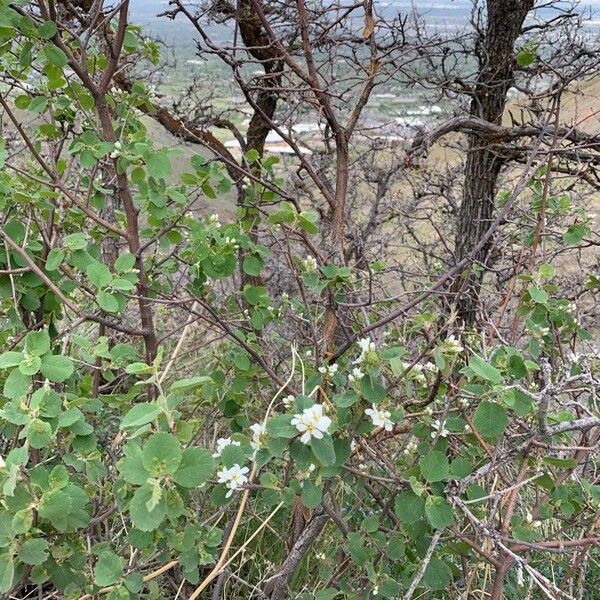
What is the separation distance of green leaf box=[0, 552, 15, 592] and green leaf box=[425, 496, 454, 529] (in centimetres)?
→ 77

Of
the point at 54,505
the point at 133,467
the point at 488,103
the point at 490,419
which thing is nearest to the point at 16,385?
the point at 54,505

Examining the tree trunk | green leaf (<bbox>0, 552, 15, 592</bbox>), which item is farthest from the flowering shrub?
the tree trunk

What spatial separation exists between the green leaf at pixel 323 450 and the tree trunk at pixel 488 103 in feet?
8.99

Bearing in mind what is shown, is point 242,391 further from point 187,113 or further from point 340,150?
point 187,113

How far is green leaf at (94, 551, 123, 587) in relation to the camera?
123cm

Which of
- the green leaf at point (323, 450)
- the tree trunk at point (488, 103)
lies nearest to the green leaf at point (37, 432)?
the green leaf at point (323, 450)

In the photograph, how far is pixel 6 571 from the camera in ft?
3.71

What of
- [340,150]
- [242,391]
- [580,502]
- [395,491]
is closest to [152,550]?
[395,491]

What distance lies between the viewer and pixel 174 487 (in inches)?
42.0

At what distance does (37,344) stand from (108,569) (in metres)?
0.47

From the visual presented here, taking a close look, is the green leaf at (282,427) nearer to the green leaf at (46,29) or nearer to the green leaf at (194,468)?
the green leaf at (194,468)

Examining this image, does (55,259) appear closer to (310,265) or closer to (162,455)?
(310,265)

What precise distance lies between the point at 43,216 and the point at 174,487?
1183 mm

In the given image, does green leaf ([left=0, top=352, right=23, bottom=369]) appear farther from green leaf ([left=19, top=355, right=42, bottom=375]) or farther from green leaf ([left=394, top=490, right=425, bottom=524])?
green leaf ([left=394, top=490, right=425, bottom=524])
